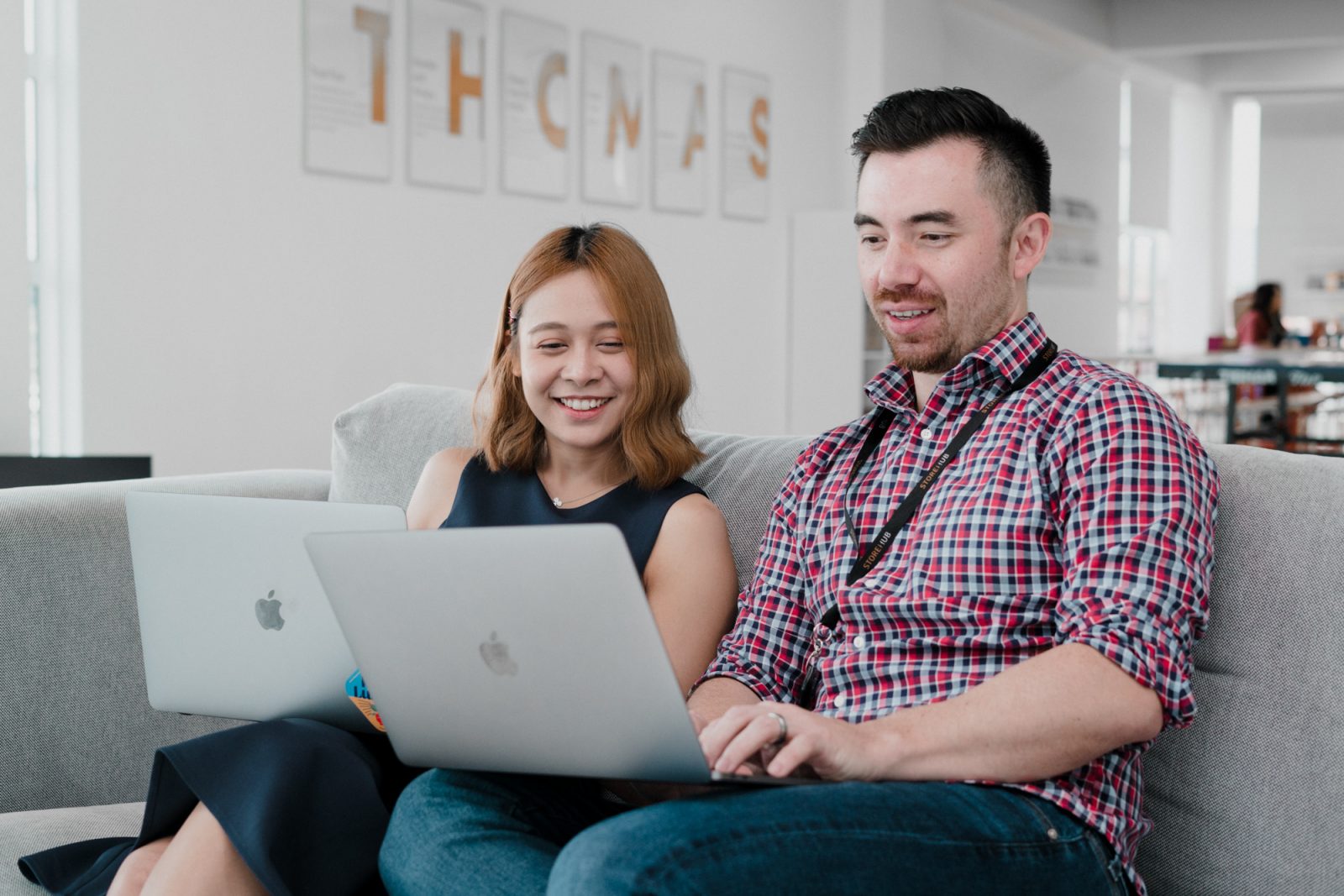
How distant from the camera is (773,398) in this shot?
701cm

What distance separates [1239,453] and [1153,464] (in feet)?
0.81

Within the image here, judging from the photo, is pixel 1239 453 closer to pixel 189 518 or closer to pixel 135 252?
pixel 189 518

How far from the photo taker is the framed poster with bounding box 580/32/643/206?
582cm

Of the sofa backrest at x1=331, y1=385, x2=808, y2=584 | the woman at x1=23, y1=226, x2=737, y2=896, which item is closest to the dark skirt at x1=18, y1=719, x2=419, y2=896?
the woman at x1=23, y1=226, x2=737, y2=896

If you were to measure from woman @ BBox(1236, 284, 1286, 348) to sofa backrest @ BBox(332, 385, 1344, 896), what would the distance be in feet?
32.8

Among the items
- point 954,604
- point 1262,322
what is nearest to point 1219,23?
point 1262,322

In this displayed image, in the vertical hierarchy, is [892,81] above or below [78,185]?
above

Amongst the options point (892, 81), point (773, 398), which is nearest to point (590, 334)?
point (773, 398)

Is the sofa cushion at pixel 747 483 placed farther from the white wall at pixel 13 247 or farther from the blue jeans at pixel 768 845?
the white wall at pixel 13 247

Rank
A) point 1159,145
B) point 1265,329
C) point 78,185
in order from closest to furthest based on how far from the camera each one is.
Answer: point 78,185 < point 1265,329 < point 1159,145

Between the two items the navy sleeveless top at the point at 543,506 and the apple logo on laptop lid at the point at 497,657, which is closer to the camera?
the apple logo on laptop lid at the point at 497,657

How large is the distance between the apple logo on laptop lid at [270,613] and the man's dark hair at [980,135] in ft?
2.84

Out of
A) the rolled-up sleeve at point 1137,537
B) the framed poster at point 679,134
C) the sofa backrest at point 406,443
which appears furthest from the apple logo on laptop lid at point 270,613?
the framed poster at point 679,134

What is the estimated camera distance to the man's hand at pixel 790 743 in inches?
45.7
